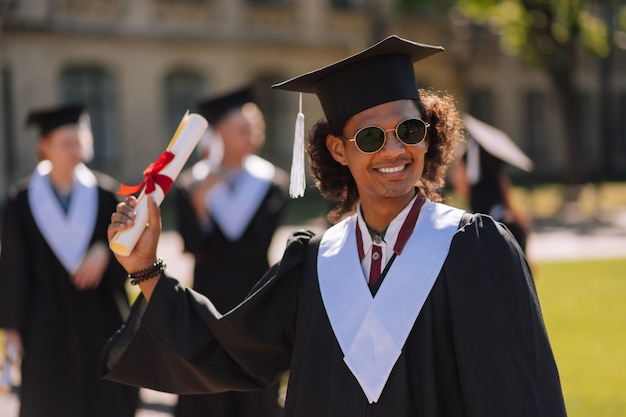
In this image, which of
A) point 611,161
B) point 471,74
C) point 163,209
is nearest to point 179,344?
point 163,209

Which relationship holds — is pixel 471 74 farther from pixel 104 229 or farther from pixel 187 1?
pixel 104 229

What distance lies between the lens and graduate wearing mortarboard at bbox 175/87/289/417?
5.89 metres

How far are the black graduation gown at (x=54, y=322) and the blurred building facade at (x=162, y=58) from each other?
16.7 metres

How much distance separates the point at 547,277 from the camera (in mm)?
12688

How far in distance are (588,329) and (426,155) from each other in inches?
260

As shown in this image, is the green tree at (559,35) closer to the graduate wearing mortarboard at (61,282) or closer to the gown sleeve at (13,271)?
the graduate wearing mortarboard at (61,282)

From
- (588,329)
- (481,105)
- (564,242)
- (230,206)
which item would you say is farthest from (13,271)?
(481,105)

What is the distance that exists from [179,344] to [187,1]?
23.2m

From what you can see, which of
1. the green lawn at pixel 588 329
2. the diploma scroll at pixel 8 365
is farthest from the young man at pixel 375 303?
the green lawn at pixel 588 329

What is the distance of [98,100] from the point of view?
77.3 ft

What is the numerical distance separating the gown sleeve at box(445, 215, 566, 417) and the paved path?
29.8 feet

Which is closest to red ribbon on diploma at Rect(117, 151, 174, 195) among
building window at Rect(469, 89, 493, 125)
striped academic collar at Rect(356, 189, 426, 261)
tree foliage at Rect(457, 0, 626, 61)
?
striped academic collar at Rect(356, 189, 426, 261)

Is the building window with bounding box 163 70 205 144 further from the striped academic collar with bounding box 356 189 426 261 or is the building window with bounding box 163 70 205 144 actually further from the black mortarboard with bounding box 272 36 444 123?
the striped academic collar with bounding box 356 189 426 261

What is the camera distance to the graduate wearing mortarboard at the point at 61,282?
17.6 ft
